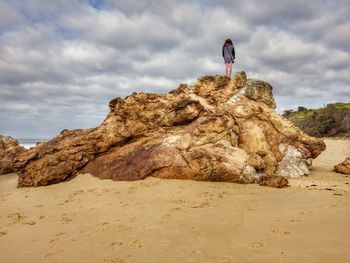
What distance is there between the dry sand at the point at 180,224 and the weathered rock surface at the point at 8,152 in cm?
714

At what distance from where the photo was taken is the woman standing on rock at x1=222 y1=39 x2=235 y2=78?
48.5 ft

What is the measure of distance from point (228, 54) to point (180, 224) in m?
10.5

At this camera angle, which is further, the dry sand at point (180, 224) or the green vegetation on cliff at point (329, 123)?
the green vegetation on cliff at point (329, 123)

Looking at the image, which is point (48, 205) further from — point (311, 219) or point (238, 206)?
point (311, 219)

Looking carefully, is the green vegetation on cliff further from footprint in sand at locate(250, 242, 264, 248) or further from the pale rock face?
footprint in sand at locate(250, 242, 264, 248)

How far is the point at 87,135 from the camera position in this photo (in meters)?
12.1

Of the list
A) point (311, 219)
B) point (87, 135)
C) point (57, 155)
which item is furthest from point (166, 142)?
point (311, 219)

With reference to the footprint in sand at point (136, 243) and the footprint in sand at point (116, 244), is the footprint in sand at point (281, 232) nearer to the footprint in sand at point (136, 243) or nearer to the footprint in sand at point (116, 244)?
the footprint in sand at point (136, 243)

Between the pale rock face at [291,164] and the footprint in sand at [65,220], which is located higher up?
the pale rock face at [291,164]

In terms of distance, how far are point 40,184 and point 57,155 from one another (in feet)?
3.76

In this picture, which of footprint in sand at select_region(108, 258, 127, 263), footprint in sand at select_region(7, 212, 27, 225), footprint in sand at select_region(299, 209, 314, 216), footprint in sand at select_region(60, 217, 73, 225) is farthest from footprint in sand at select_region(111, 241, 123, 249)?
footprint in sand at select_region(299, 209, 314, 216)

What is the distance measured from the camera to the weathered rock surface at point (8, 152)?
1597cm

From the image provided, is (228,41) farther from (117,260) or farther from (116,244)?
(117,260)

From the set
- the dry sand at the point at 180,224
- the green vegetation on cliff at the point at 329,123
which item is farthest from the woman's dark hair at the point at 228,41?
the green vegetation on cliff at the point at 329,123
